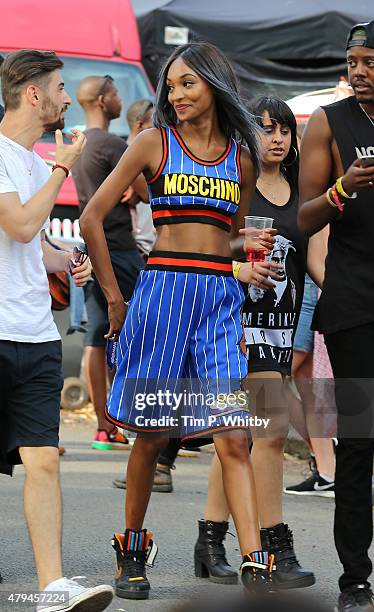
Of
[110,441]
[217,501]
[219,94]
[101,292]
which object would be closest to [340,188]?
[219,94]

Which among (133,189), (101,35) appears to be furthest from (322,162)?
(101,35)

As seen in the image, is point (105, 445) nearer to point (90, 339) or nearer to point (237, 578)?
point (90, 339)

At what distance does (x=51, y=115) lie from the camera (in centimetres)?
452

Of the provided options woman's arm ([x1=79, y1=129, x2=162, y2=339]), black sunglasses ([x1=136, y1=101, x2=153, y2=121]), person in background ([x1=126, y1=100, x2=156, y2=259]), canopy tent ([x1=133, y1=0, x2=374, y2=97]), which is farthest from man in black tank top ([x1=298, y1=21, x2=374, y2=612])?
canopy tent ([x1=133, y1=0, x2=374, y2=97])

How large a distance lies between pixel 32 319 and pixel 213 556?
4.53 feet

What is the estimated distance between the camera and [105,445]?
8711 mm

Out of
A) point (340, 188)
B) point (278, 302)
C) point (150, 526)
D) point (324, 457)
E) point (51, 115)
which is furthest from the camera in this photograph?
point (324, 457)

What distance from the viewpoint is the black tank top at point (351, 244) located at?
15.0 ft

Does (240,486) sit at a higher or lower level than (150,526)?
higher

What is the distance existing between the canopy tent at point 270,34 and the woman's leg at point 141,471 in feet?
34.0

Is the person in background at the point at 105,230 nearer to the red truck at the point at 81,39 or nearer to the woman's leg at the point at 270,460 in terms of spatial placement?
the red truck at the point at 81,39

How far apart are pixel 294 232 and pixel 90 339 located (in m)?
3.52

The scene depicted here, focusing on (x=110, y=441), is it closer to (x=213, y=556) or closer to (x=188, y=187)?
(x=213, y=556)

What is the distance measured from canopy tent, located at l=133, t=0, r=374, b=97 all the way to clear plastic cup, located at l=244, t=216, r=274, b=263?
Answer: 10.2 metres
